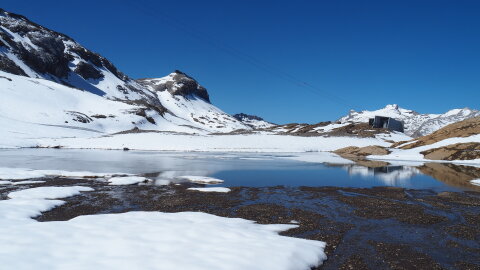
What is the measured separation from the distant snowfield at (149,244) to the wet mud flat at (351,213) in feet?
3.59

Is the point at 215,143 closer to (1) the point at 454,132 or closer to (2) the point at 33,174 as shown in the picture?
(1) the point at 454,132

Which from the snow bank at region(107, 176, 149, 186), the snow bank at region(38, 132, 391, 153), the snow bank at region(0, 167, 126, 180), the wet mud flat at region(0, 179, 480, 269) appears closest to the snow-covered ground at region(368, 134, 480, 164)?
the snow bank at region(38, 132, 391, 153)

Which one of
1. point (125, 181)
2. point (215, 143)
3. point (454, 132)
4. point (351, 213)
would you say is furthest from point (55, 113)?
point (351, 213)

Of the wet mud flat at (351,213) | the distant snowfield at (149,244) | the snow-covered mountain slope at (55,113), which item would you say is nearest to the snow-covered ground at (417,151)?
the wet mud flat at (351,213)

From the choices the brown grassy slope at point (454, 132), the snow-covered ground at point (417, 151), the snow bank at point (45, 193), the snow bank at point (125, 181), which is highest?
the brown grassy slope at point (454, 132)

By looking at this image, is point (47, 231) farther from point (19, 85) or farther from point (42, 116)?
point (19, 85)

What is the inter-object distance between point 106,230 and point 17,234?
260 centimetres

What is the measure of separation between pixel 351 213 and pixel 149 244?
10068 millimetres

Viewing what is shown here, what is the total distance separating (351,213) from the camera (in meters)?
16.1

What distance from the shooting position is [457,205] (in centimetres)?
1800

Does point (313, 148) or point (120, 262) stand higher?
point (313, 148)

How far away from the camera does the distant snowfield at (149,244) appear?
8.67m

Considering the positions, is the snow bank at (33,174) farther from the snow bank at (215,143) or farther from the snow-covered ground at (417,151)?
the snow bank at (215,143)

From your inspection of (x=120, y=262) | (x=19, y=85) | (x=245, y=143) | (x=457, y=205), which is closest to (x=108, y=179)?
(x=120, y=262)
